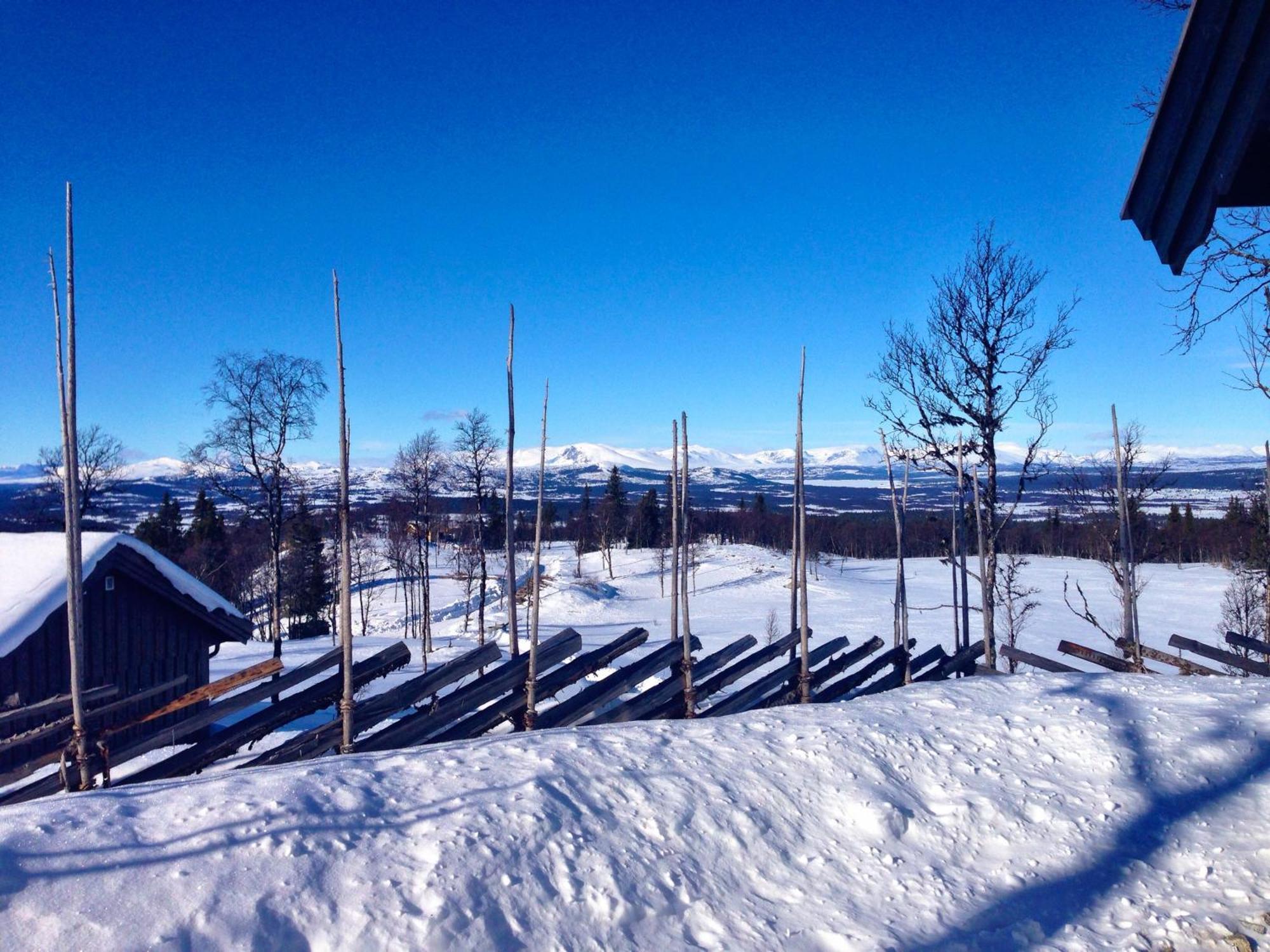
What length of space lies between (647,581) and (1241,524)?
1298 inches

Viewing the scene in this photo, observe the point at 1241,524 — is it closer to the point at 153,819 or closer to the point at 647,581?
the point at 647,581

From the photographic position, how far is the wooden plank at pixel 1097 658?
1020 centimetres

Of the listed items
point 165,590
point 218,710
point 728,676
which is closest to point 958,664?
point 728,676

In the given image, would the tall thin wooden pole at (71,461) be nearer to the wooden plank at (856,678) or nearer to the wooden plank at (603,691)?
the wooden plank at (603,691)

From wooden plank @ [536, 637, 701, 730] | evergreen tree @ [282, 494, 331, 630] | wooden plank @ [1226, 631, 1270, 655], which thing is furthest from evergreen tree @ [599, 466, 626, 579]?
wooden plank @ [536, 637, 701, 730]

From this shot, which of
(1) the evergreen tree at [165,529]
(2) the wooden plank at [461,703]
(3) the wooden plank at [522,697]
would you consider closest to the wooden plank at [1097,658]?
(3) the wooden plank at [522,697]

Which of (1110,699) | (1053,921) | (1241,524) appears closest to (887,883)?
(1053,921)

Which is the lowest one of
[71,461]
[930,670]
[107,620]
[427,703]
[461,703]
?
[930,670]

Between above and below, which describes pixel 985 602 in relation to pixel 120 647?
above

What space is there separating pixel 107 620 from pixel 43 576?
1.58 m

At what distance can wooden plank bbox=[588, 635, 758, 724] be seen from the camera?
25.2ft

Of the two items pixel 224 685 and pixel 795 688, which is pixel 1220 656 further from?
pixel 224 685

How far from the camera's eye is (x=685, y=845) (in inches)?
170

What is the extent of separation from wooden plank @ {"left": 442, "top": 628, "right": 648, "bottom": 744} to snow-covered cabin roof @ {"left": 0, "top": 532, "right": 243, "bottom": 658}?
5377 millimetres
